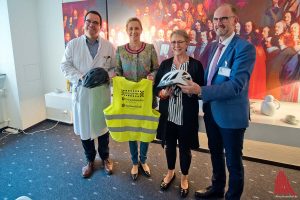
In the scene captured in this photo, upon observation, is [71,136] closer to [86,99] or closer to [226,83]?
[86,99]

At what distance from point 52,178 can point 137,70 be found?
1.35 meters

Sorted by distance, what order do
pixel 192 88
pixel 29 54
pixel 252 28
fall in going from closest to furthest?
pixel 192 88 → pixel 252 28 → pixel 29 54

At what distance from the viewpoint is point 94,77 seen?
1.94 m

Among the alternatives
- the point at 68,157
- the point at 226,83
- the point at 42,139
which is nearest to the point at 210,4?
the point at 226,83

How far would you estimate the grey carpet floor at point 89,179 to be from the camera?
6.73 ft

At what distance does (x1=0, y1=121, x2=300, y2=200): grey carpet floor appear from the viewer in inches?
80.8

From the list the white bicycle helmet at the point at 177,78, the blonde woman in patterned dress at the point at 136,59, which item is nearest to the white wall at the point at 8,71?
the blonde woman in patterned dress at the point at 136,59

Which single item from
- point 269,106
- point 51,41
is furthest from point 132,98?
point 51,41

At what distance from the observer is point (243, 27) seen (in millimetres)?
2295

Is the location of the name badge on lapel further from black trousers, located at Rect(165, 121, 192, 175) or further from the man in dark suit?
black trousers, located at Rect(165, 121, 192, 175)

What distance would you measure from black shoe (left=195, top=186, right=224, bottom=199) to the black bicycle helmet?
127cm

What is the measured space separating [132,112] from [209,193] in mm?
944

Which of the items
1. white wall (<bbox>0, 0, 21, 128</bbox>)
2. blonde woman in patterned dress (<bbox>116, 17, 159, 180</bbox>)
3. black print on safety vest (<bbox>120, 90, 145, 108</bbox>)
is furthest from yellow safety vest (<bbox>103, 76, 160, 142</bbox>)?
white wall (<bbox>0, 0, 21, 128</bbox>)

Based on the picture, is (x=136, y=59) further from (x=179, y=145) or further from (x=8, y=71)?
(x=8, y=71)
